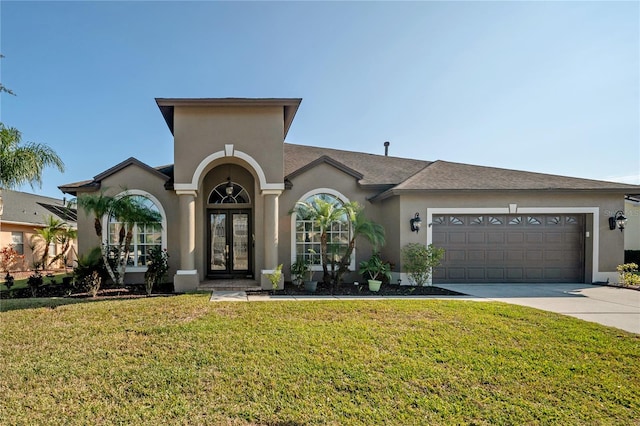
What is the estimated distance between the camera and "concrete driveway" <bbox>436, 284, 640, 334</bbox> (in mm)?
6676

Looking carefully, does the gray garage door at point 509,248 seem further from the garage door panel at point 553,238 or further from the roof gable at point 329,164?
the roof gable at point 329,164

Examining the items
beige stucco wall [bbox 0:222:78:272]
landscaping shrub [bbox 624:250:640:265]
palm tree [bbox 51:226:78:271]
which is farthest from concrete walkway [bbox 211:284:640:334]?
beige stucco wall [bbox 0:222:78:272]

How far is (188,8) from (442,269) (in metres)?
12.9

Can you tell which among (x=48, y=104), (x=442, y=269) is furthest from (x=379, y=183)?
(x=48, y=104)

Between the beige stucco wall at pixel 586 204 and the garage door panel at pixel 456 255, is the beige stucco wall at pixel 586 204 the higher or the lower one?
the higher one

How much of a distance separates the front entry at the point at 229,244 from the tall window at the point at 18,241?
556 inches

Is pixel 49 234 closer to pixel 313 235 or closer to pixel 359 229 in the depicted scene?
pixel 313 235

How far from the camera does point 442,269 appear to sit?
1090 cm

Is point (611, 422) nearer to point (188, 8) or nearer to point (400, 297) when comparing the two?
point (400, 297)

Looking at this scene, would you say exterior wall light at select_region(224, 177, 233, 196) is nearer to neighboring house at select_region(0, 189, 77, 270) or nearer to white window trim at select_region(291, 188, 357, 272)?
white window trim at select_region(291, 188, 357, 272)

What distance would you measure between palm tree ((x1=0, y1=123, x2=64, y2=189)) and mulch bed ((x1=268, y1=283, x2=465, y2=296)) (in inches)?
371

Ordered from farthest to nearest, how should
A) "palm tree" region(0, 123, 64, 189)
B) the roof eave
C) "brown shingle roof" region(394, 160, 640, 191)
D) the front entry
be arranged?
the front entry
"brown shingle roof" region(394, 160, 640, 191)
the roof eave
"palm tree" region(0, 123, 64, 189)

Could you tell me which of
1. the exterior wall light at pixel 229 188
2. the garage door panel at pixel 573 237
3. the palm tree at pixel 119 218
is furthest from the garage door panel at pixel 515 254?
the palm tree at pixel 119 218

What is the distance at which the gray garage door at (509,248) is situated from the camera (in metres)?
10.9
